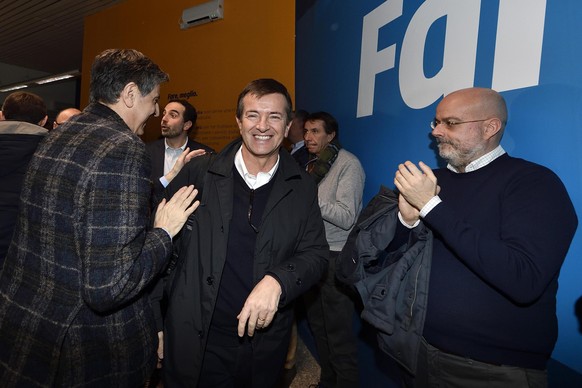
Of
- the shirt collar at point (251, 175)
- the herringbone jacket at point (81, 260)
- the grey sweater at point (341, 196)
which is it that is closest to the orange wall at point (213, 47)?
the grey sweater at point (341, 196)

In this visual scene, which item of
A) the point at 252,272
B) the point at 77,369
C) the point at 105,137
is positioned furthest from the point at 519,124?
the point at 77,369

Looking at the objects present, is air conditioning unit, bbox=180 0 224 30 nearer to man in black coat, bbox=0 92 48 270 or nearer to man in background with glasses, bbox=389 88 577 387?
man in black coat, bbox=0 92 48 270

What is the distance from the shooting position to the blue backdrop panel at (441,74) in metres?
1.57

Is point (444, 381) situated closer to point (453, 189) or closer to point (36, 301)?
point (453, 189)

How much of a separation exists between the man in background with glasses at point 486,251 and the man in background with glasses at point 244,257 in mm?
498

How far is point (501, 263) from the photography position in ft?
4.13

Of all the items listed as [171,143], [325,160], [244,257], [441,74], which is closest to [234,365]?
[244,257]

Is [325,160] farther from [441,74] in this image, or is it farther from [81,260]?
[81,260]

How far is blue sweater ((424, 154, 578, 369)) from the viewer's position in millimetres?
1273

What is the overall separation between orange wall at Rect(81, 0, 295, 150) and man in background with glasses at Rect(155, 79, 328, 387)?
2326mm

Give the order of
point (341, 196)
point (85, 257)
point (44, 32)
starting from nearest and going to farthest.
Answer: point (85, 257)
point (341, 196)
point (44, 32)

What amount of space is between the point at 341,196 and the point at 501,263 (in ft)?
5.05

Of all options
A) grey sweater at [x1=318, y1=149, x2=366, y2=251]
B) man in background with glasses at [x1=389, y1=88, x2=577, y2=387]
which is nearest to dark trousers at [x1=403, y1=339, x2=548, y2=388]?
man in background with glasses at [x1=389, y1=88, x2=577, y2=387]

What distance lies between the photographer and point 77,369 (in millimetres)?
1253
